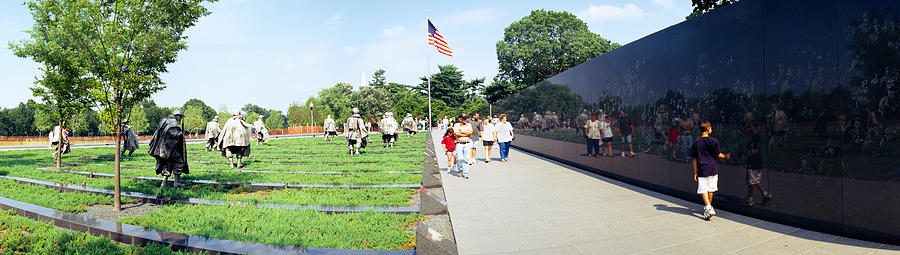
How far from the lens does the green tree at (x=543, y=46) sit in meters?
45.3

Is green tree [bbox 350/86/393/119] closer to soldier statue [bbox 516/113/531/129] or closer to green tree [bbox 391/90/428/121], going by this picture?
green tree [bbox 391/90/428/121]

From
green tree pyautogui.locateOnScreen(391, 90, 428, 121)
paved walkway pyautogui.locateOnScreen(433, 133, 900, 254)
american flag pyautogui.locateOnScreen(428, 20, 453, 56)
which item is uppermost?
american flag pyautogui.locateOnScreen(428, 20, 453, 56)

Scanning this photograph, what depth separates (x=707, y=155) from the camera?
5.57m

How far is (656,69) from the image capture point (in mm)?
7488

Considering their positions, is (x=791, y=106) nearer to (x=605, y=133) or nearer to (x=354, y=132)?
(x=605, y=133)

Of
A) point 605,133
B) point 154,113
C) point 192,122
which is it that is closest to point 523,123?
point 605,133

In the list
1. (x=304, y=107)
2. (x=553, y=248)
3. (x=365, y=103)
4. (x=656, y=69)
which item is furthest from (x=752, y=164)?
(x=304, y=107)

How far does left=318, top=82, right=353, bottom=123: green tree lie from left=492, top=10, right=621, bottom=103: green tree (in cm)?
3133

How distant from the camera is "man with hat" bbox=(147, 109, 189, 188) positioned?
8.33m

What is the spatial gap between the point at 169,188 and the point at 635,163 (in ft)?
31.1

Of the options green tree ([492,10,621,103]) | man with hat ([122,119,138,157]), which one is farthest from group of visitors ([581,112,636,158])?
green tree ([492,10,621,103])

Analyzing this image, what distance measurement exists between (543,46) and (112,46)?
139ft

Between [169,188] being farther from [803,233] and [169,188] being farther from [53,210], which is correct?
[803,233]

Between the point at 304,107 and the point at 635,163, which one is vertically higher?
the point at 304,107
